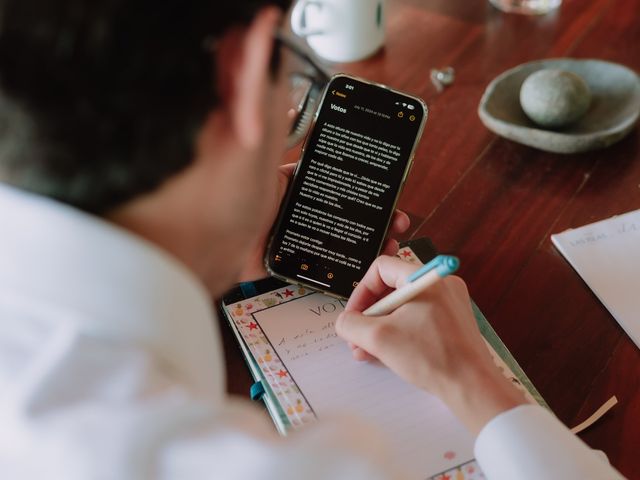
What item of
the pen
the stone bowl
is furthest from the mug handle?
the pen

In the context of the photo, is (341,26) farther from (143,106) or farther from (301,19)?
(143,106)

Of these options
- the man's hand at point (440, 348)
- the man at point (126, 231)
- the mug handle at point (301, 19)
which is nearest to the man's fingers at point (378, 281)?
the man's hand at point (440, 348)

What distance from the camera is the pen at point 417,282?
49cm

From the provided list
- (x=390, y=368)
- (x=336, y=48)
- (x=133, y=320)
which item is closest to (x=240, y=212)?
(x=133, y=320)

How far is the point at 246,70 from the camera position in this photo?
0.35 m

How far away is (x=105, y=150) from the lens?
337mm

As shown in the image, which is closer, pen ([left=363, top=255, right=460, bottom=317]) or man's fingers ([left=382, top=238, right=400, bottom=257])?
pen ([left=363, top=255, right=460, bottom=317])

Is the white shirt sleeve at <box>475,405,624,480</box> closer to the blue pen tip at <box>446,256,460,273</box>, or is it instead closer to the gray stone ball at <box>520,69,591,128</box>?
the blue pen tip at <box>446,256,460,273</box>

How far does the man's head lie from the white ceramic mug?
525mm

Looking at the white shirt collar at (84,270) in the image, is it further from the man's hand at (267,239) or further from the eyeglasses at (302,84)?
the man's hand at (267,239)

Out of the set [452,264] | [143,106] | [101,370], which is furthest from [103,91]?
[452,264]

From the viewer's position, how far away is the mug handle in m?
0.88

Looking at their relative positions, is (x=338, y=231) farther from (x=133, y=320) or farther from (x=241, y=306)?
(x=133, y=320)

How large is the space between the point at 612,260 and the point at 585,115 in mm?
226
